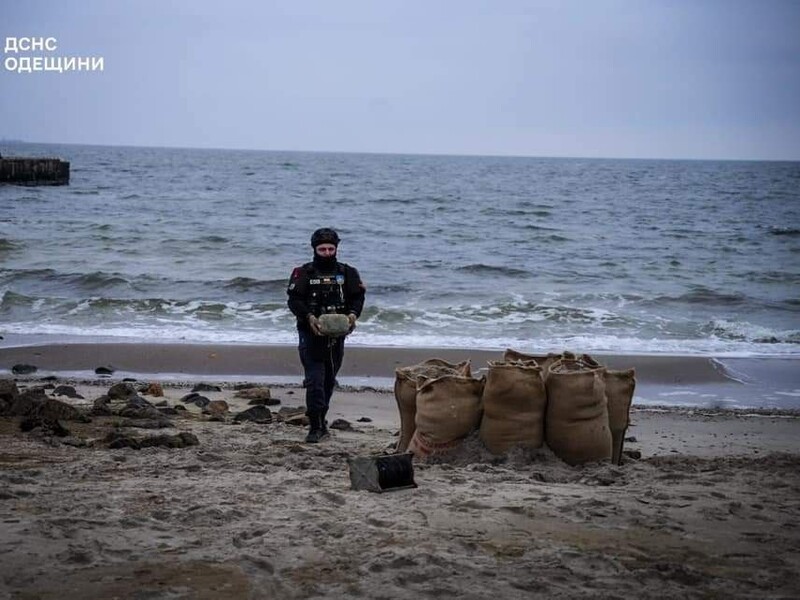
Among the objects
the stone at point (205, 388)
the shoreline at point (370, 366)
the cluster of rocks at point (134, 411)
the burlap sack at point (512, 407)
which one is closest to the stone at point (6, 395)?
the cluster of rocks at point (134, 411)

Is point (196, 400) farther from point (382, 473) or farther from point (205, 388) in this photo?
point (382, 473)

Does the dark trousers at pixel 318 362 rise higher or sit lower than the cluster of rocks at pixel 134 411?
higher

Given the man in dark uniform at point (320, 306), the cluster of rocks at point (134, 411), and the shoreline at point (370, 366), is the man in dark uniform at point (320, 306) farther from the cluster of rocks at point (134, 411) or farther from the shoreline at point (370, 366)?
the shoreline at point (370, 366)

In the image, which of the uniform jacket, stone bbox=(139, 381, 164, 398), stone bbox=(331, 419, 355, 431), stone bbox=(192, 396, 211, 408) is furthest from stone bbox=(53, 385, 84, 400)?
the uniform jacket

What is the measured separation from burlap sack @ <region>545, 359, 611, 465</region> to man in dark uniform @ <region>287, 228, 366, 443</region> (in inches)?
72.6

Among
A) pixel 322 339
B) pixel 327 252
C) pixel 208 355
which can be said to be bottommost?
pixel 208 355

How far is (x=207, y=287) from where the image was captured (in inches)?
789

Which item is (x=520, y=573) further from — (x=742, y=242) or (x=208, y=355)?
(x=742, y=242)

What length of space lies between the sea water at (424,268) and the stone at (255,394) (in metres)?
4.30

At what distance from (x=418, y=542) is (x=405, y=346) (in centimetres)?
951

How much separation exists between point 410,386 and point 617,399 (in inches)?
56.1

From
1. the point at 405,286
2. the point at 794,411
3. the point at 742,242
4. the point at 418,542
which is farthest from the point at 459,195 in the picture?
the point at 418,542

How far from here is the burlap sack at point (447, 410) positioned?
662cm

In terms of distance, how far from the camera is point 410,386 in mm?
6965
